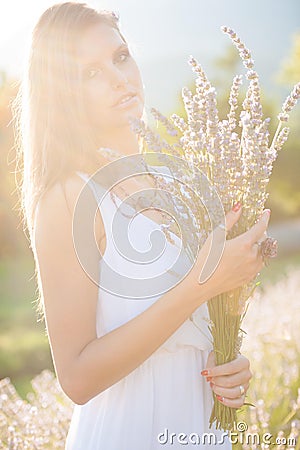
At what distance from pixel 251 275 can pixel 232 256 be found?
9 cm

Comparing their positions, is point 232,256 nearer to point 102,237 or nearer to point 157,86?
point 102,237

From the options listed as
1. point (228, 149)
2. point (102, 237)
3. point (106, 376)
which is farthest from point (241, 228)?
point (106, 376)

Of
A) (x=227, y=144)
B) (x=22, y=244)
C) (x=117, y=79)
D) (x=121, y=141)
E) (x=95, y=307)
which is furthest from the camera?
(x=22, y=244)

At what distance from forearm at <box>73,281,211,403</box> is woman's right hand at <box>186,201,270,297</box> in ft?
0.09

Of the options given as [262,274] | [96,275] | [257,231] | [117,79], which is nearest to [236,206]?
[257,231]

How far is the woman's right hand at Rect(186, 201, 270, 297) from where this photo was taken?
1744mm

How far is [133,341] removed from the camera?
1.78 meters

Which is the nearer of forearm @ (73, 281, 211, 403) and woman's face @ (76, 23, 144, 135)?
forearm @ (73, 281, 211, 403)

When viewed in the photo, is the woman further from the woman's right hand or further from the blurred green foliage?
the blurred green foliage

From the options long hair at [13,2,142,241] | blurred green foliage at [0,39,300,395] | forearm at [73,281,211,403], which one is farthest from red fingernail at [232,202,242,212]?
blurred green foliage at [0,39,300,395]

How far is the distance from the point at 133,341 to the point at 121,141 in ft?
2.20

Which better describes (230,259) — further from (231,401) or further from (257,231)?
(231,401)

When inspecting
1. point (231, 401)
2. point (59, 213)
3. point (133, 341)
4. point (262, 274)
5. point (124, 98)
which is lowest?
point (262, 274)

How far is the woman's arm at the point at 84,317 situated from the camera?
1.76 meters
